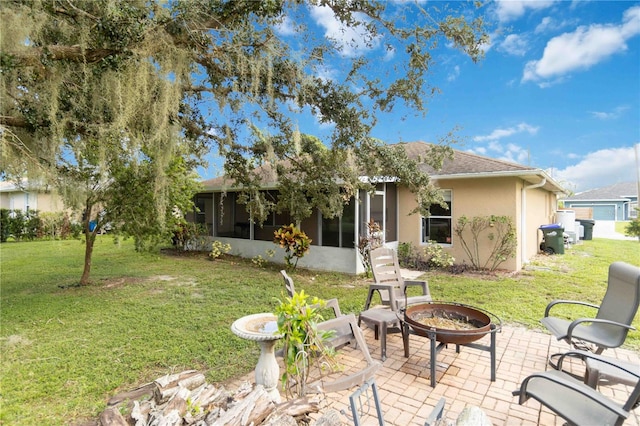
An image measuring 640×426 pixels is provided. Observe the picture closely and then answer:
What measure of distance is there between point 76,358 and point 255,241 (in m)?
7.70

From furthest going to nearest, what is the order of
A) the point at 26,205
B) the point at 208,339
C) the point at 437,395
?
the point at 26,205 < the point at 208,339 < the point at 437,395

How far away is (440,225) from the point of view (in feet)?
33.2

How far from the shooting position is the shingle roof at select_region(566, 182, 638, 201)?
36153 mm

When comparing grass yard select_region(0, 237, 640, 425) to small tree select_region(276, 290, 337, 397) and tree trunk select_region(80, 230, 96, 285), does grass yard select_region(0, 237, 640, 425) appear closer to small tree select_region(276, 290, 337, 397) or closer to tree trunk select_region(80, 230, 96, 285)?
tree trunk select_region(80, 230, 96, 285)

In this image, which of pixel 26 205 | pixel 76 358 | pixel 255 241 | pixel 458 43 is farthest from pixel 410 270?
pixel 26 205

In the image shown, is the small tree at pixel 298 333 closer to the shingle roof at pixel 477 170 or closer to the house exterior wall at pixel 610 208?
the shingle roof at pixel 477 170

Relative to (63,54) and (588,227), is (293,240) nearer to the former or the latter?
(63,54)

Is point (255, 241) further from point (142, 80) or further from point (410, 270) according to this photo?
point (142, 80)

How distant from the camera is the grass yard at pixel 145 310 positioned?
3.46 meters

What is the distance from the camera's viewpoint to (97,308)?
6.06 meters

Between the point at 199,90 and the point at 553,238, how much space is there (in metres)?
13.0

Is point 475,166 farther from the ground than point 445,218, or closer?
farther from the ground

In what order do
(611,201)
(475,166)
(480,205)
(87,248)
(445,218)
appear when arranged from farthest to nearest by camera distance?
(611,201) < (445,218) < (475,166) < (480,205) < (87,248)

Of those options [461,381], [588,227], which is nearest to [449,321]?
[461,381]
